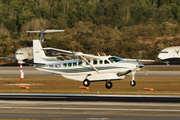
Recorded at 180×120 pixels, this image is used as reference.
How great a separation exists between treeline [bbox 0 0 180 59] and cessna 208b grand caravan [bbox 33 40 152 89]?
44.3 meters

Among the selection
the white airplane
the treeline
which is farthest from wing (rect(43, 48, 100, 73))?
the treeline

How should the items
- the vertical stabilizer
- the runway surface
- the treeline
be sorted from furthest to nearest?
the treeline, the vertical stabilizer, the runway surface

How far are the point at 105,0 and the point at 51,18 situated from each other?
27.6m

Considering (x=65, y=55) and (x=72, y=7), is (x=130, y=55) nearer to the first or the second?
(x=65, y=55)

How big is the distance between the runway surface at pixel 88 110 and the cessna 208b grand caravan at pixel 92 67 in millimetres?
7587

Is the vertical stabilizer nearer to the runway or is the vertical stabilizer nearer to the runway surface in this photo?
the runway

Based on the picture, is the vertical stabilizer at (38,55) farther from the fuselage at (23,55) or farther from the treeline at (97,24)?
the treeline at (97,24)

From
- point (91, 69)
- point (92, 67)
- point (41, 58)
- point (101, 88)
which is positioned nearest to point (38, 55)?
point (41, 58)

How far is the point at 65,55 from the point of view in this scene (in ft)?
88.1

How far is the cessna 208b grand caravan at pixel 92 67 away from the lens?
85.0ft

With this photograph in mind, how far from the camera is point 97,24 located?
116 meters

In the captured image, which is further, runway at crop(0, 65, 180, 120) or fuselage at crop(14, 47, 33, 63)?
fuselage at crop(14, 47, 33, 63)

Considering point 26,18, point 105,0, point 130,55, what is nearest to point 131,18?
point 105,0

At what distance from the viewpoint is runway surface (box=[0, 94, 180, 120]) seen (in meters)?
13.9
